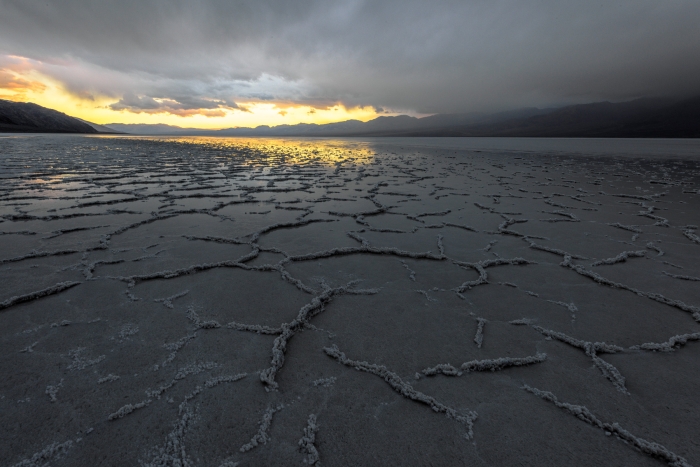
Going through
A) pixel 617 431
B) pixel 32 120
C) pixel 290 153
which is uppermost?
pixel 32 120

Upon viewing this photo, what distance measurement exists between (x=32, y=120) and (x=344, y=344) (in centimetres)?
11472

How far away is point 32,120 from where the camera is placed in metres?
79.6

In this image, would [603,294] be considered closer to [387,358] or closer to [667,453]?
[667,453]

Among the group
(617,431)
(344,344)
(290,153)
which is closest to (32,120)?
(290,153)

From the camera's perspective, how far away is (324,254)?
110 inches

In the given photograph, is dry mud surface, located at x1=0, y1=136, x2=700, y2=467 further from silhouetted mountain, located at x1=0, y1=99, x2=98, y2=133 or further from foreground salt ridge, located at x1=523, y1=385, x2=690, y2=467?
silhouetted mountain, located at x1=0, y1=99, x2=98, y2=133

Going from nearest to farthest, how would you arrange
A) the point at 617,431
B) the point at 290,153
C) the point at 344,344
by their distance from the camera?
the point at 617,431, the point at 344,344, the point at 290,153

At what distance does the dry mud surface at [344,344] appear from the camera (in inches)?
43.8

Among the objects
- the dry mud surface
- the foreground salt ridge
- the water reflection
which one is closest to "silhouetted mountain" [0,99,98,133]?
the water reflection

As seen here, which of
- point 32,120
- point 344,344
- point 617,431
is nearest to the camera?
point 617,431

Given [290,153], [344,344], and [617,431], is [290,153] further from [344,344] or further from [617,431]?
[617,431]

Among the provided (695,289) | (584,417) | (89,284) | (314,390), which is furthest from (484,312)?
(89,284)

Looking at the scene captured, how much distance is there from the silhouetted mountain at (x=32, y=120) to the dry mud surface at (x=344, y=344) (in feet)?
301

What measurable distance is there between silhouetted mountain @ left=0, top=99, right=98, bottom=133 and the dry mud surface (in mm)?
91860
